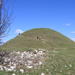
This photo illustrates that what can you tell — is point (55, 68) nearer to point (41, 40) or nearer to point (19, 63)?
point (19, 63)

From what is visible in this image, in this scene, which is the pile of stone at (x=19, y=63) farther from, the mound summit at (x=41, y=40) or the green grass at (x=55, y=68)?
the mound summit at (x=41, y=40)

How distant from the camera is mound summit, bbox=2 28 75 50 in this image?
65.3m

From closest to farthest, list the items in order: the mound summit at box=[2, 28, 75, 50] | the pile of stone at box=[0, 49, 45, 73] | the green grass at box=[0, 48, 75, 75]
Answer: the green grass at box=[0, 48, 75, 75] → the pile of stone at box=[0, 49, 45, 73] → the mound summit at box=[2, 28, 75, 50]

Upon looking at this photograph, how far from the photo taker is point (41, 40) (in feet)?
230

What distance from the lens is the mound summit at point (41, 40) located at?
65.3 metres

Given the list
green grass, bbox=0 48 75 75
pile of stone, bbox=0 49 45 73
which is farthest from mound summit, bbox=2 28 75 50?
green grass, bbox=0 48 75 75

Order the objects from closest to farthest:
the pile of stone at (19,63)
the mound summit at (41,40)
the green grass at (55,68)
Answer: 1. the green grass at (55,68)
2. the pile of stone at (19,63)
3. the mound summit at (41,40)

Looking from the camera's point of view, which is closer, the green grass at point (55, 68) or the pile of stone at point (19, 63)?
the green grass at point (55, 68)

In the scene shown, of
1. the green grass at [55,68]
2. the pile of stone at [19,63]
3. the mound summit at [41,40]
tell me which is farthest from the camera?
the mound summit at [41,40]

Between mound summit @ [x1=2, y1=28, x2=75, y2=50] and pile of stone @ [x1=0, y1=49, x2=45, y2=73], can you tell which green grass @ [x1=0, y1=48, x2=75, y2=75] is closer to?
pile of stone @ [x1=0, y1=49, x2=45, y2=73]

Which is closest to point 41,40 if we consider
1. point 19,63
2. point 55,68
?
point 19,63

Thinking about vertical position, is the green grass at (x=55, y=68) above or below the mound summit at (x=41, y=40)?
below

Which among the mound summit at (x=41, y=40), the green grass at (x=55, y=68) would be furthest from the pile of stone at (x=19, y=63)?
the mound summit at (x=41, y=40)

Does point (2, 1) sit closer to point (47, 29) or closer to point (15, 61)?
point (15, 61)
